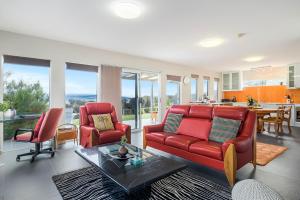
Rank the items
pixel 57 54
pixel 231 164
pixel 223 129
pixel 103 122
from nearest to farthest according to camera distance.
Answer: pixel 231 164 < pixel 223 129 < pixel 103 122 < pixel 57 54

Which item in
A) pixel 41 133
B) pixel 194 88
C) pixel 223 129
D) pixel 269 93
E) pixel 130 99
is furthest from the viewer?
pixel 194 88

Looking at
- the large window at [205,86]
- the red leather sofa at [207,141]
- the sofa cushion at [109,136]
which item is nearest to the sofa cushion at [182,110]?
the red leather sofa at [207,141]

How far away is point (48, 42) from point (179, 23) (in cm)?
307

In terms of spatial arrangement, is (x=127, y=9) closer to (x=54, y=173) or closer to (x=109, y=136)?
(x=109, y=136)

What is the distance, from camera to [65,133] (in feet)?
13.1

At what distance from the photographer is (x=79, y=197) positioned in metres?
2.02

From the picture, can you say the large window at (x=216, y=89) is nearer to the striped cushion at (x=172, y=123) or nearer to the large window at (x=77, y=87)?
the striped cushion at (x=172, y=123)

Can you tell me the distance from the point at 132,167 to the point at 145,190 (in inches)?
12.5

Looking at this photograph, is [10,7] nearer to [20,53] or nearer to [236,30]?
[20,53]

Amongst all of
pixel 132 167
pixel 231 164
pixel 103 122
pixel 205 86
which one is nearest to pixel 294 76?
pixel 205 86

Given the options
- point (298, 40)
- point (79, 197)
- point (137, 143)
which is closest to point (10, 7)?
point (79, 197)

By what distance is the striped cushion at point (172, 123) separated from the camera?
11.9 ft

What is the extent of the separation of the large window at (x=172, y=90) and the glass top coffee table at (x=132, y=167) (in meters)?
4.73

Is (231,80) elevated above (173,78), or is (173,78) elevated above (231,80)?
(231,80)
